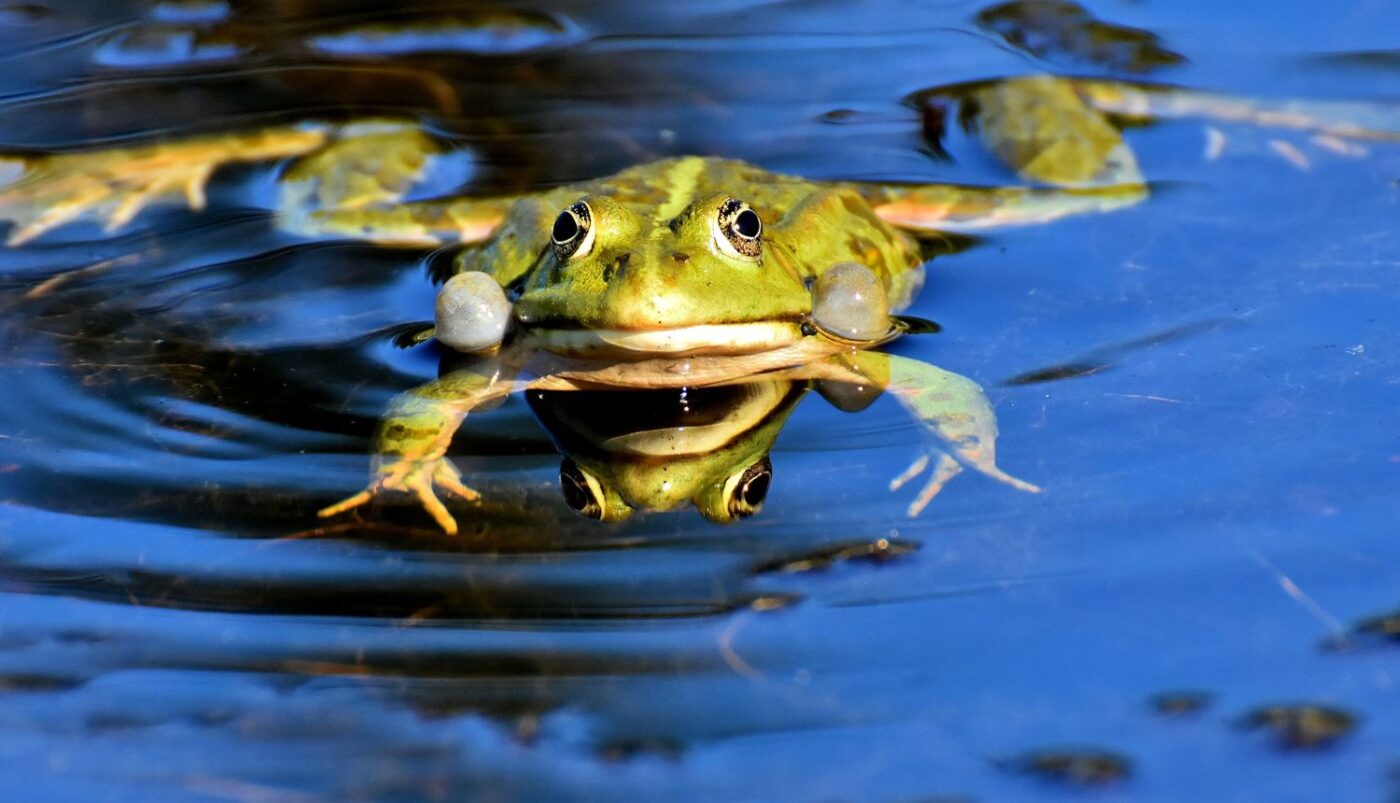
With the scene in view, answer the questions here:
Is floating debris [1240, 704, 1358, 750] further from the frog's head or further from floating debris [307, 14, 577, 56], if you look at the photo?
floating debris [307, 14, 577, 56]

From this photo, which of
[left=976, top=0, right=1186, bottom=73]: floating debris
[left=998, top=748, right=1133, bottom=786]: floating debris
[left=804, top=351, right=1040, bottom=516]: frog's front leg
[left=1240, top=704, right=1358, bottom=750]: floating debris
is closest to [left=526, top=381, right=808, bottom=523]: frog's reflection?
[left=804, top=351, right=1040, bottom=516]: frog's front leg

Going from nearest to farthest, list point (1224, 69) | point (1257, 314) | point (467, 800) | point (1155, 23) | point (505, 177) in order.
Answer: point (467, 800) < point (1257, 314) < point (505, 177) < point (1224, 69) < point (1155, 23)

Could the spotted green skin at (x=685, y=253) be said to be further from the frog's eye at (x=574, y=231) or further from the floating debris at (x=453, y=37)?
the floating debris at (x=453, y=37)

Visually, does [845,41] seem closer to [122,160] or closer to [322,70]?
[322,70]

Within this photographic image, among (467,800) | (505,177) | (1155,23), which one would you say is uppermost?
(1155,23)

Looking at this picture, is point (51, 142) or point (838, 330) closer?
point (838, 330)

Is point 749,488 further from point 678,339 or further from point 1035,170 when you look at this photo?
point 1035,170

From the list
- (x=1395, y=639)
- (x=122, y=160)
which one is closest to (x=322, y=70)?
(x=122, y=160)
